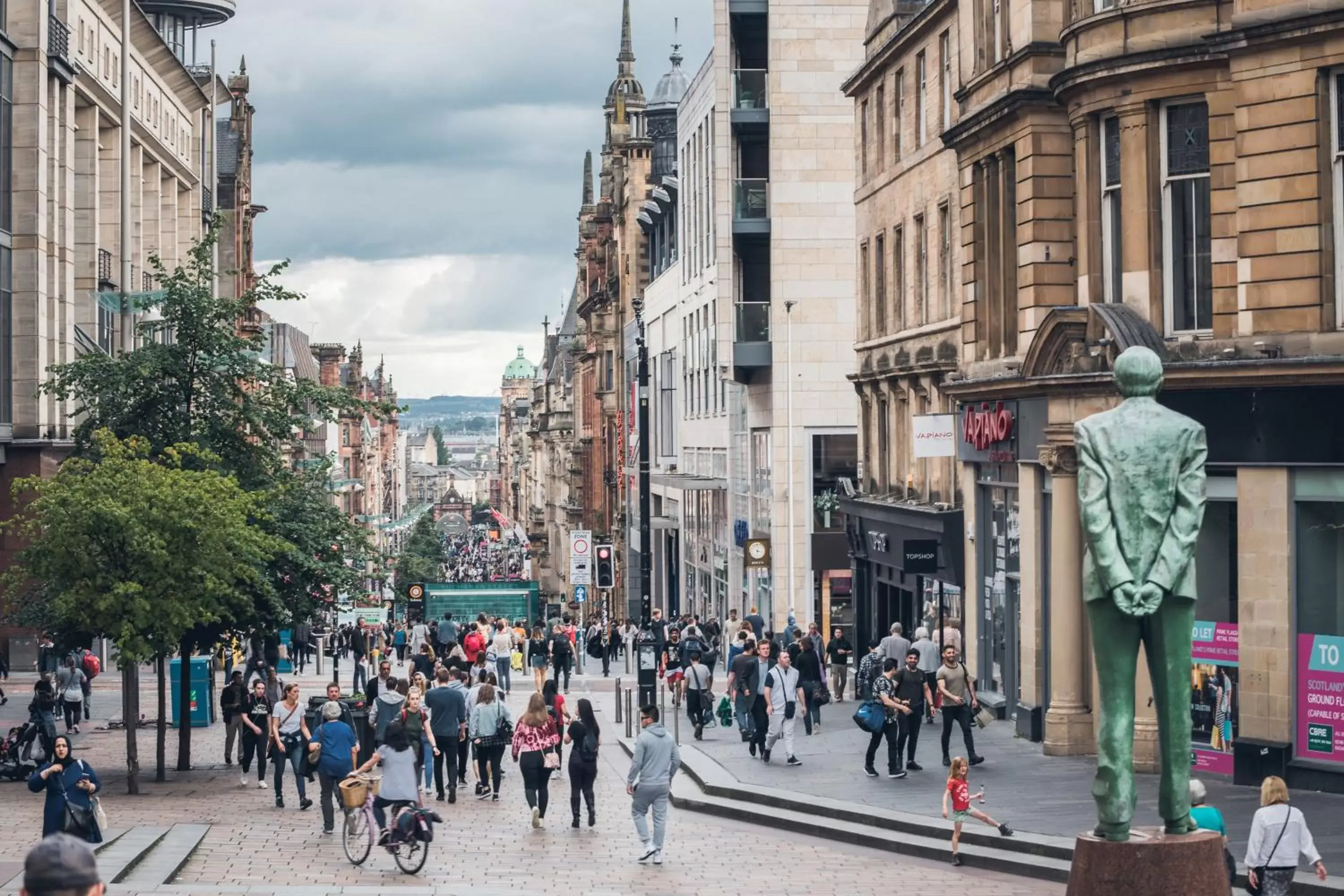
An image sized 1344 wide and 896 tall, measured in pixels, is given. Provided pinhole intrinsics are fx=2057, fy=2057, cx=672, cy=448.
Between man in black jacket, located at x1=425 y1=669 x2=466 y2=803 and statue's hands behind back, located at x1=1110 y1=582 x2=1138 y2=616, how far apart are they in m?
12.6

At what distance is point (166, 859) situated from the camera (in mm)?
19297

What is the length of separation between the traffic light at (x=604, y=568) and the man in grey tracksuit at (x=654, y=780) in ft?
79.6

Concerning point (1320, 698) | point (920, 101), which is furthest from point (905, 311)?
point (1320, 698)

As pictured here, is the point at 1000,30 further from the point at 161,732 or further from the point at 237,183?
the point at 237,183

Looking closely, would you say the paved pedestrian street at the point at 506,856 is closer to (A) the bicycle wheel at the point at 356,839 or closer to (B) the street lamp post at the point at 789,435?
(A) the bicycle wheel at the point at 356,839

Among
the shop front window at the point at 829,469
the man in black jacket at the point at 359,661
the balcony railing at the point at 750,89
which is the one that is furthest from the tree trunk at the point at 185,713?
the balcony railing at the point at 750,89

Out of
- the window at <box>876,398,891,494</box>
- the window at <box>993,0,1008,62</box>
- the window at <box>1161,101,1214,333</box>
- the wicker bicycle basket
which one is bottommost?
the wicker bicycle basket

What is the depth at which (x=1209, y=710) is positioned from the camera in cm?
2323

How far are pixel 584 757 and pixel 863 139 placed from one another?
2271 centimetres

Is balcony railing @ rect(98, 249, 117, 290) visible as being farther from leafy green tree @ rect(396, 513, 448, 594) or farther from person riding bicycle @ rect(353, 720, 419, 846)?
person riding bicycle @ rect(353, 720, 419, 846)

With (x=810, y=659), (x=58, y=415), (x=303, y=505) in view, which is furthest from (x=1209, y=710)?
(x=58, y=415)

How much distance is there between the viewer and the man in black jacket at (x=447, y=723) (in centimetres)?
2434

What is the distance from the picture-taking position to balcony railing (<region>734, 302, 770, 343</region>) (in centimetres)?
5184

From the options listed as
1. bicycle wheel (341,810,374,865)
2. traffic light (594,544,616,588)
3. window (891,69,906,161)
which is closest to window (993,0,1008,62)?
window (891,69,906,161)
